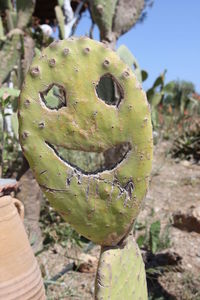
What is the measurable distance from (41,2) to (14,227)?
10.0m

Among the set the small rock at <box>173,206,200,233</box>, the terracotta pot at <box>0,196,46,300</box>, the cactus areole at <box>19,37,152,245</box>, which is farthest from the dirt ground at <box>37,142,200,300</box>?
the cactus areole at <box>19,37,152,245</box>

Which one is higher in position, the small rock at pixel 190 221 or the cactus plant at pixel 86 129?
the cactus plant at pixel 86 129

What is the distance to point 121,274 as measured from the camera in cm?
157

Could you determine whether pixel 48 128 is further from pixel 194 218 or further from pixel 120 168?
pixel 194 218

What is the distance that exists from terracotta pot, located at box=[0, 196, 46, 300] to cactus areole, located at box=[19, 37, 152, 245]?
7.9 inches

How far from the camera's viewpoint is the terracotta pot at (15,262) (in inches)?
60.6

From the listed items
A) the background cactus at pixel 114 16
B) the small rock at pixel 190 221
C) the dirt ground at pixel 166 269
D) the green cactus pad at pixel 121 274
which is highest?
the background cactus at pixel 114 16

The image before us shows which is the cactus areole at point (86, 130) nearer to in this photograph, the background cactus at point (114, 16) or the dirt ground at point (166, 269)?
the dirt ground at point (166, 269)

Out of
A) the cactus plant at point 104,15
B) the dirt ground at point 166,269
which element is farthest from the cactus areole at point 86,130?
the cactus plant at point 104,15

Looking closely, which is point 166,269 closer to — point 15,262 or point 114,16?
point 114,16

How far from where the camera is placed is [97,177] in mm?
1474

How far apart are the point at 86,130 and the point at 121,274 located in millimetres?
499

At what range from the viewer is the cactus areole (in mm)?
Answer: 1408

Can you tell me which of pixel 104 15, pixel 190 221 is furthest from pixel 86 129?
pixel 104 15
